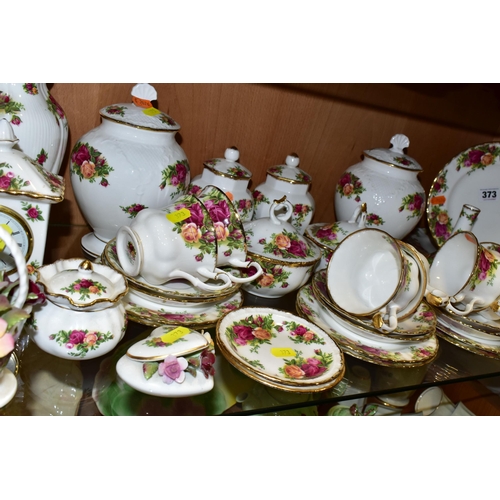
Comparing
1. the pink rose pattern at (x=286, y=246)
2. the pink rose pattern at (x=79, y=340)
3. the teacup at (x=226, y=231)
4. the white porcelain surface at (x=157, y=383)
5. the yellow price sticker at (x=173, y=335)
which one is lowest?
the white porcelain surface at (x=157, y=383)

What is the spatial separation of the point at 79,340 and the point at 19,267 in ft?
0.48

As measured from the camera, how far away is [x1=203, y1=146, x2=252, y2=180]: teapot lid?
42.6 inches

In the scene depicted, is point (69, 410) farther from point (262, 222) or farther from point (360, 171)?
point (360, 171)

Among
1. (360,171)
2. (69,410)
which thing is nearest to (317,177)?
(360,171)

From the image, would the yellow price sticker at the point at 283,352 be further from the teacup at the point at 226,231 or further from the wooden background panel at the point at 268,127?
the wooden background panel at the point at 268,127

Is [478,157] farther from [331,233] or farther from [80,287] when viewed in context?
[80,287]

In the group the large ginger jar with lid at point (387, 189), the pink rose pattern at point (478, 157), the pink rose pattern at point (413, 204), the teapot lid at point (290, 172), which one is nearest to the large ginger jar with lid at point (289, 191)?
the teapot lid at point (290, 172)

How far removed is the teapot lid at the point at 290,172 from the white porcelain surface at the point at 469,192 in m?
0.42

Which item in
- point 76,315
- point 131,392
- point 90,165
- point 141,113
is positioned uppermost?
point 141,113

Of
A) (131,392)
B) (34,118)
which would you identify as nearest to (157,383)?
(131,392)

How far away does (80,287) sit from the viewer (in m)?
0.70

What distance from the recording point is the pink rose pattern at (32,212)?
747mm

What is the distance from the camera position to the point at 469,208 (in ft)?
3.75
